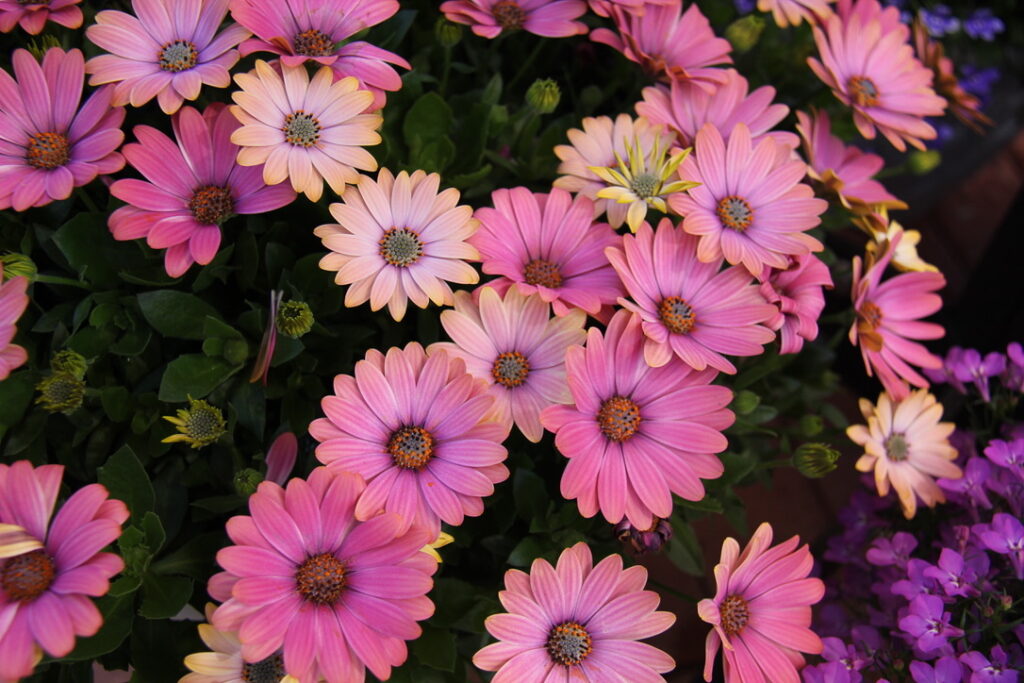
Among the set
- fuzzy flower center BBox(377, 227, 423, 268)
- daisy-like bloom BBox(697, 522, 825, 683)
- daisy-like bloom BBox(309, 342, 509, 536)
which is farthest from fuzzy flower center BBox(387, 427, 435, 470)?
daisy-like bloom BBox(697, 522, 825, 683)

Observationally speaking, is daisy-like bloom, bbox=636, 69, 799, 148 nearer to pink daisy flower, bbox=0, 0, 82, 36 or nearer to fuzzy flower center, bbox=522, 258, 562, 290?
fuzzy flower center, bbox=522, 258, 562, 290

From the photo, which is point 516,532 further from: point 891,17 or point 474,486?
point 891,17

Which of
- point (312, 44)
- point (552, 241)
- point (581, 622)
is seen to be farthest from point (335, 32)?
point (581, 622)

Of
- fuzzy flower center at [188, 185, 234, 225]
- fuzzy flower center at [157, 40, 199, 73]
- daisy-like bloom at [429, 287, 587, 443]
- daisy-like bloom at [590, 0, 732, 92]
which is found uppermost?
daisy-like bloom at [590, 0, 732, 92]

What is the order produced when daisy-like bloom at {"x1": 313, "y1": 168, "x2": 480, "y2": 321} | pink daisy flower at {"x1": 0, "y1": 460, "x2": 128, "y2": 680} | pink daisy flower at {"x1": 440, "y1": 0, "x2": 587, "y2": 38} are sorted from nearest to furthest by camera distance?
pink daisy flower at {"x1": 0, "y1": 460, "x2": 128, "y2": 680}
daisy-like bloom at {"x1": 313, "y1": 168, "x2": 480, "y2": 321}
pink daisy flower at {"x1": 440, "y1": 0, "x2": 587, "y2": 38}

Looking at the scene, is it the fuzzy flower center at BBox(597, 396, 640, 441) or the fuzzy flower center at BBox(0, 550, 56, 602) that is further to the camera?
the fuzzy flower center at BBox(597, 396, 640, 441)

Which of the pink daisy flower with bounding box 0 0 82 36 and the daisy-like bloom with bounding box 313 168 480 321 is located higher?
the pink daisy flower with bounding box 0 0 82 36

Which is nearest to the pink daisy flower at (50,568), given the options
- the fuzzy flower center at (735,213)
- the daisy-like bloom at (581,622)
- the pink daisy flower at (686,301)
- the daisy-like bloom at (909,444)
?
the daisy-like bloom at (581,622)
